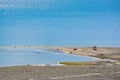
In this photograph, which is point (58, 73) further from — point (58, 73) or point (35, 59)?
point (35, 59)

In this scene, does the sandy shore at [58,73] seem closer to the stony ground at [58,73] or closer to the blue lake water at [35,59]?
the stony ground at [58,73]

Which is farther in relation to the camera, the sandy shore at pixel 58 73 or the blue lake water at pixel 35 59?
the blue lake water at pixel 35 59

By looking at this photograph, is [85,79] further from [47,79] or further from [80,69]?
[80,69]

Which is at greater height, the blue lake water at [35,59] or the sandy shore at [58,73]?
the blue lake water at [35,59]

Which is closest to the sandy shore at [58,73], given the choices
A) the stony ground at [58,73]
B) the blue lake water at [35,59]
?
the stony ground at [58,73]

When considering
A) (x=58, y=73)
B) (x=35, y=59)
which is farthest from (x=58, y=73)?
(x=35, y=59)

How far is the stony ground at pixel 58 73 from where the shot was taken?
3659 cm

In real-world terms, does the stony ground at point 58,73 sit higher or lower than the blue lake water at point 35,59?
lower

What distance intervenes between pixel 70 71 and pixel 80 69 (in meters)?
1.68

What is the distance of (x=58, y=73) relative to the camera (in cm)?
3950

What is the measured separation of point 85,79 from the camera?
35.7 metres

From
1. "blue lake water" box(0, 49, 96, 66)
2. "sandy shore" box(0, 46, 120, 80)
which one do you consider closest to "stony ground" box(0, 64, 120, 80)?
"sandy shore" box(0, 46, 120, 80)

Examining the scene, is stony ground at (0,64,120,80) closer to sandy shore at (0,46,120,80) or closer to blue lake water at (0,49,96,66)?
sandy shore at (0,46,120,80)

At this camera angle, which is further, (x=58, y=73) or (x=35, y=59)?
(x=35, y=59)
